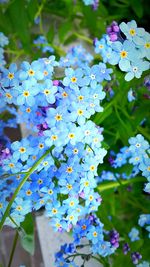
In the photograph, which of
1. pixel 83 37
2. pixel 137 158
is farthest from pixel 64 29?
pixel 137 158

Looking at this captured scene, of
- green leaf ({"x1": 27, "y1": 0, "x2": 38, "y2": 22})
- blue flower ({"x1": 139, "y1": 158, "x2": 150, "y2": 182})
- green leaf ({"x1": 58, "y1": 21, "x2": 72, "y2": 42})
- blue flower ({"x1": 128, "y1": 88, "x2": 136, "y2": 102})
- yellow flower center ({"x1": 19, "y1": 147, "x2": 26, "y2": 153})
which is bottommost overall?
blue flower ({"x1": 139, "y1": 158, "x2": 150, "y2": 182})

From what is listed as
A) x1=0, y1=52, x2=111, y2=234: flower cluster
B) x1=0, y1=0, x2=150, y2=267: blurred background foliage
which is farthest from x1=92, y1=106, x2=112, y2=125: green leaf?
x1=0, y1=52, x2=111, y2=234: flower cluster

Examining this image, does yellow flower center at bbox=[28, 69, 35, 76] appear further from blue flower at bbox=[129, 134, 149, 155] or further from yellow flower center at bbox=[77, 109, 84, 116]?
blue flower at bbox=[129, 134, 149, 155]

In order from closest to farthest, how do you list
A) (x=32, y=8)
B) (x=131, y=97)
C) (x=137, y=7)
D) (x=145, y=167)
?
(x=145, y=167), (x=131, y=97), (x=32, y=8), (x=137, y=7)

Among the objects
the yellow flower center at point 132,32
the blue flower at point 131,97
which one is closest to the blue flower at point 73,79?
the yellow flower center at point 132,32

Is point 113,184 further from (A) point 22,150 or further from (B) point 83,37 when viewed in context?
(B) point 83,37

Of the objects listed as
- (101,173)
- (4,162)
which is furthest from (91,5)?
(4,162)

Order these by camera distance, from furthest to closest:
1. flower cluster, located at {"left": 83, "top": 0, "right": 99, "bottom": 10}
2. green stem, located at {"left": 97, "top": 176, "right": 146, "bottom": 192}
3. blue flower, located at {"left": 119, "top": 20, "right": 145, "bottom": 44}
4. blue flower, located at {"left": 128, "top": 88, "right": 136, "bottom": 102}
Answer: flower cluster, located at {"left": 83, "top": 0, "right": 99, "bottom": 10} < green stem, located at {"left": 97, "top": 176, "right": 146, "bottom": 192} < blue flower, located at {"left": 128, "top": 88, "right": 136, "bottom": 102} < blue flower, located at {"left": 119, "top": 20, "right": 145, "bottom": 44}

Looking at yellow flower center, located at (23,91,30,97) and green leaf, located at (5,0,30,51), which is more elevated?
green leaf, located at (5,0,30,51)

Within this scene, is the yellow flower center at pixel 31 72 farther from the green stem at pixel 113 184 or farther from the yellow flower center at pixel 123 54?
the green stem at pixel 113 184

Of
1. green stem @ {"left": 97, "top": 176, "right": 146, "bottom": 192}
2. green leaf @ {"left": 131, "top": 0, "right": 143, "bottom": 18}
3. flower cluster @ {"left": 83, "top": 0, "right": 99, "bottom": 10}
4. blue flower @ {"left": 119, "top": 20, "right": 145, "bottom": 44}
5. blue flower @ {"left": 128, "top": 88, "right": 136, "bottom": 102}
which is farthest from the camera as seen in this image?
green leaf @ {"left": 131, "top": 0, "right": 143, "bottom": 18}
